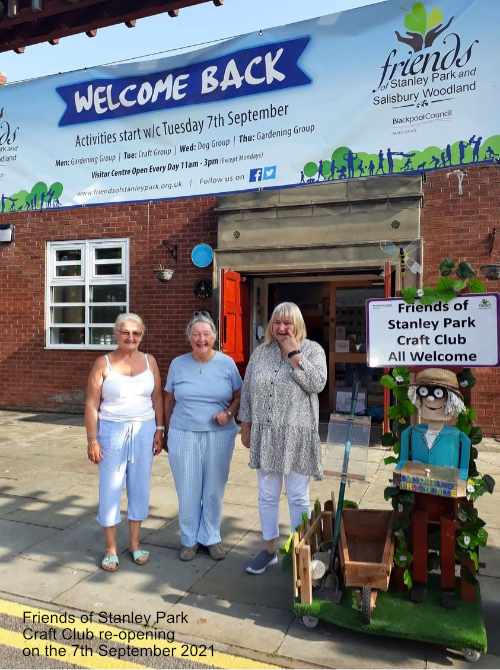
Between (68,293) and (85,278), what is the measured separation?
55 cm

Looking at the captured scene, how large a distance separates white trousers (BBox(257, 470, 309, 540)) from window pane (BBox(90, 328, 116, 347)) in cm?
690

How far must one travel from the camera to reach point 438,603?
3055mm

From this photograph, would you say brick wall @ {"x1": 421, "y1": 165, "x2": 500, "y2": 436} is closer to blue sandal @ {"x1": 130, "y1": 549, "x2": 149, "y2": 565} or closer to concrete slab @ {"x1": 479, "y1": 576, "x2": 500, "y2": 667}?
concrete slab @ {"x1": 479, "y1": 576, "x2": 500, "y2": 667}

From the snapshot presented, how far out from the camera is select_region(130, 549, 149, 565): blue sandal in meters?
3.83

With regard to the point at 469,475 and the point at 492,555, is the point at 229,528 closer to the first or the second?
the point at 492,555

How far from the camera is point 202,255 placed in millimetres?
9188

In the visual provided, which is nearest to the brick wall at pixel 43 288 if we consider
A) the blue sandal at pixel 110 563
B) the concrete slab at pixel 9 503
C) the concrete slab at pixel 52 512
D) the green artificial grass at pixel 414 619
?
the concrete slab at pixel 9 503

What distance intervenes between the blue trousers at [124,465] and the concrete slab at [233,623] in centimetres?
77

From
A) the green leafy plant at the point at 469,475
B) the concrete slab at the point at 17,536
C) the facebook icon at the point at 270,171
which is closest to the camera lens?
the green leafy plant at the point at 469,475

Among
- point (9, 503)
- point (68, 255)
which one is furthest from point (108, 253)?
point (9, 503)

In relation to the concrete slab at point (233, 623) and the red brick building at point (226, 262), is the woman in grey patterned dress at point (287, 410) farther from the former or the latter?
the red brick building at point (226, 262)

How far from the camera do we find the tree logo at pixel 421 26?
2.87m

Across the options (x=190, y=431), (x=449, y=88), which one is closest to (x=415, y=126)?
(x=449, y=88)

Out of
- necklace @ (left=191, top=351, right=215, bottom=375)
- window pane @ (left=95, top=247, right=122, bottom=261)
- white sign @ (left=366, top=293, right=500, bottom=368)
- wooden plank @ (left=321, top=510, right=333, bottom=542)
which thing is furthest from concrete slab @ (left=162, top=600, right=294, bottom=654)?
window pane @ (left=95, top=247, right=122, bottom=261)
